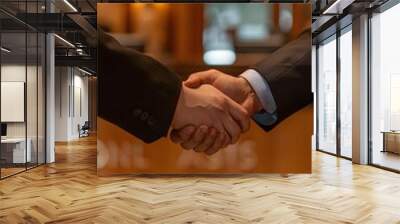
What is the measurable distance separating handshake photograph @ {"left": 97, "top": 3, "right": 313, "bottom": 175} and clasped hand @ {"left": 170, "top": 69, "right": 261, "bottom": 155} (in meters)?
0.02

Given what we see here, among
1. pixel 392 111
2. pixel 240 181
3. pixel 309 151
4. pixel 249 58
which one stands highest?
pixel 249 58

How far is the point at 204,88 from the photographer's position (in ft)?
23.9

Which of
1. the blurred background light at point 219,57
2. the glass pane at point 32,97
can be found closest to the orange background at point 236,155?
the blurred background light at point 219,57

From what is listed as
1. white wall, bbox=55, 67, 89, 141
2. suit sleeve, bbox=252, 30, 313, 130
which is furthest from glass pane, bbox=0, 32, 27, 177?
white wall, bbox=55, 67, 89, 141

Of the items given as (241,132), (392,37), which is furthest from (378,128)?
(241,132)

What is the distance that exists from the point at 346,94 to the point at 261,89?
12.5ft

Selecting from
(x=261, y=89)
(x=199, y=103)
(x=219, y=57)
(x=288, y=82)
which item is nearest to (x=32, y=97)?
(x=199, y=103)

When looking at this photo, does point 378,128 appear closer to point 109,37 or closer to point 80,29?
point 109,37

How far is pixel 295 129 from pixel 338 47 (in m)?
4.25

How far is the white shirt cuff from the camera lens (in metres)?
7.28

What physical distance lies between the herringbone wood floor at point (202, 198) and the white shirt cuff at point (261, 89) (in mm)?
1331

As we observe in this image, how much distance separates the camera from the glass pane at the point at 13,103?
7.32 metres

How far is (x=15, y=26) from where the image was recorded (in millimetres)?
7469

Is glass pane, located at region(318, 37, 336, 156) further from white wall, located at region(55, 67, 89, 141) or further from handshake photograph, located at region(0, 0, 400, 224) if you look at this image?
white wall, located at region(55, 67, 89, 141)
